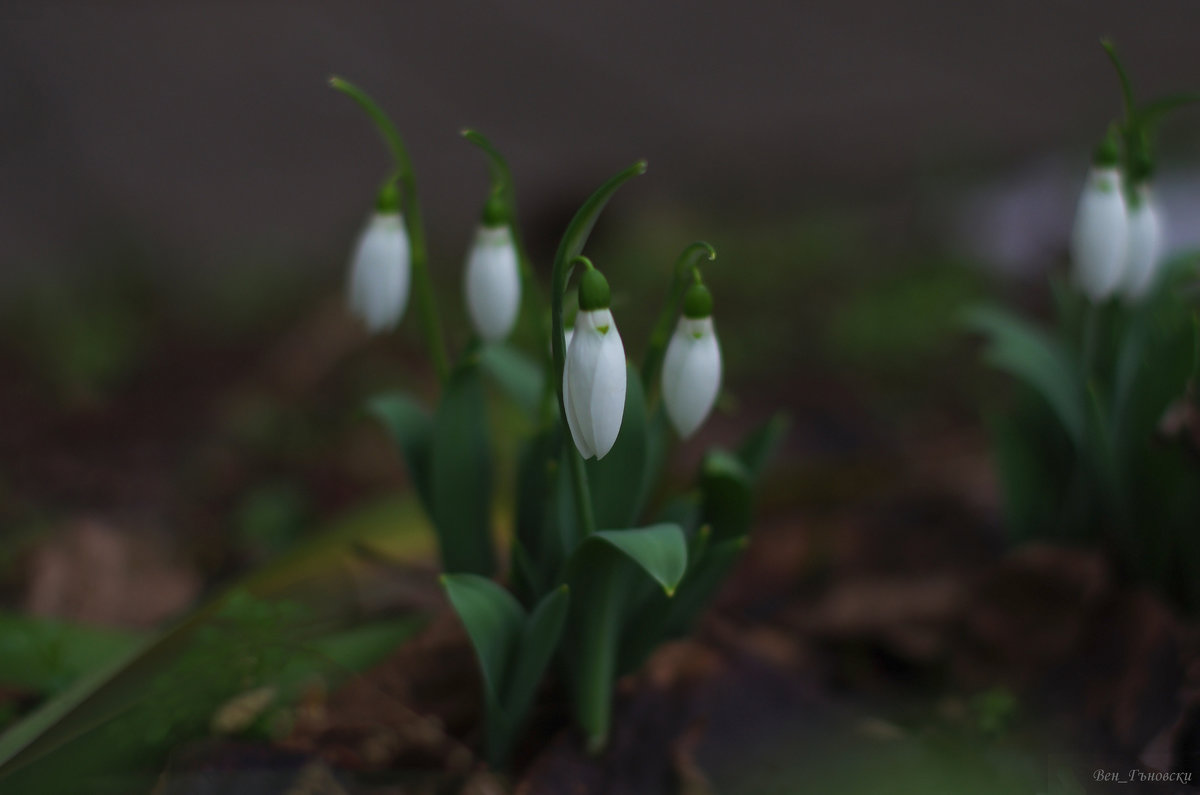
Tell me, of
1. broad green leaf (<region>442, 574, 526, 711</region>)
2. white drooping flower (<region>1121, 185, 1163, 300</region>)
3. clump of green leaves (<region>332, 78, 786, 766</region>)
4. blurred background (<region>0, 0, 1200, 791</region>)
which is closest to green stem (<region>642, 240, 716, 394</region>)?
clump of green leaves (<region>332, 78, 786, 766</region>)

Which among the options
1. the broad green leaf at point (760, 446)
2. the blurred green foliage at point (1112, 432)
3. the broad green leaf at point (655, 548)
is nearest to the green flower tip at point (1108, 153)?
the blurred green foliage at point (1112, 432)

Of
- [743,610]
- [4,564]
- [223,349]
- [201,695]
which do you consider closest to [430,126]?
[223,349]

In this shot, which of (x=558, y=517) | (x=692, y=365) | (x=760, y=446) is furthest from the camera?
(x=760, y=446)

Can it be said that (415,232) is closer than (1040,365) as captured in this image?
Yes

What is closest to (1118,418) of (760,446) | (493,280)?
(760,446)

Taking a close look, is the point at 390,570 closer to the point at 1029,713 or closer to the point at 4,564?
the point at 4,564

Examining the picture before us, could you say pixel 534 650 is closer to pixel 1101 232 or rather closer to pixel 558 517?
pixel 558 517
